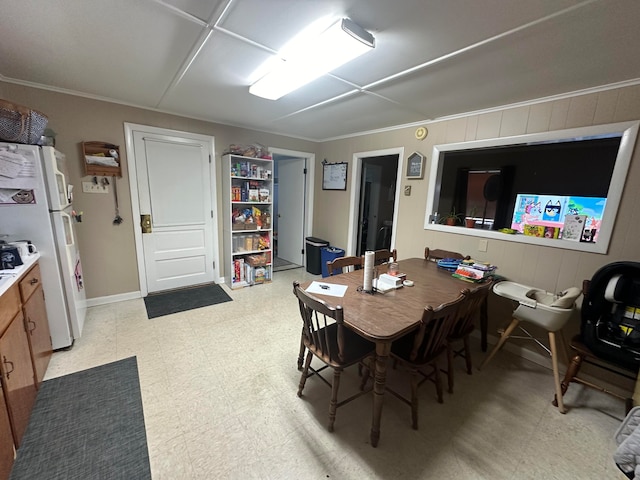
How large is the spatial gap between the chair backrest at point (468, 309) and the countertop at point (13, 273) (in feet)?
8.46

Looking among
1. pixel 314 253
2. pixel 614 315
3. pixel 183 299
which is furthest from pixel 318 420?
pixel 314 253

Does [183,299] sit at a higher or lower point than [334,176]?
lower

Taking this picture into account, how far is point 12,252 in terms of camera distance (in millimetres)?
1610

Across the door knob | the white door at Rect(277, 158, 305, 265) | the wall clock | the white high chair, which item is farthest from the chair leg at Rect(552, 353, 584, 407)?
the door knob

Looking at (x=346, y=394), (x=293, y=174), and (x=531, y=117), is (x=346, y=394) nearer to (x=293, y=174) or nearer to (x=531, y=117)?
(x=531, y=117)

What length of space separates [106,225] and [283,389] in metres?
2.78

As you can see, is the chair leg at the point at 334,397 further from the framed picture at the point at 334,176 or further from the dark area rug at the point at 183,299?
the framed picture at the point at 334,176

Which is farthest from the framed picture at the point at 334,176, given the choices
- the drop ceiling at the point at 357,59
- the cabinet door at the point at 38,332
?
the cabinet door at the point at 38,332

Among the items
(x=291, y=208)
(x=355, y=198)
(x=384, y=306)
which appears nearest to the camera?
(x=384, y=306)

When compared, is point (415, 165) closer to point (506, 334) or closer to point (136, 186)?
point (506, 334)

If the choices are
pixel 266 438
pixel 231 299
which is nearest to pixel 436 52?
pixel 266 438

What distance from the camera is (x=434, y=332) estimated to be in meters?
1.52

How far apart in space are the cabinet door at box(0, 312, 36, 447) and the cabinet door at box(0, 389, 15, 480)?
5 cm

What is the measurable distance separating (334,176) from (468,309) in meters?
3.03
